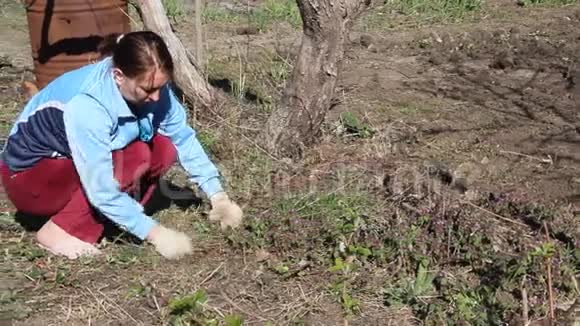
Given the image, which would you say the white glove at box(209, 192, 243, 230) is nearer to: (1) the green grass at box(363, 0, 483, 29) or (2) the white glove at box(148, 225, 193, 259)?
(2) the white glove at box(148, 225, 193, 259)

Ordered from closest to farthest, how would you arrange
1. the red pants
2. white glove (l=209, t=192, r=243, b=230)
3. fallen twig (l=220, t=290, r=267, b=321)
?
fallen twig (l=220, t=290, r=267, b=321) → the red pants → white glove (l=209, t=192, r=243, b=230)

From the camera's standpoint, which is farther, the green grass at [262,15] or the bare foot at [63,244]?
the green grass at [262,15]

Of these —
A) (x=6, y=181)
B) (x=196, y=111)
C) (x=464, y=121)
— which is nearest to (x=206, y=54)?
(x=196, y=111)

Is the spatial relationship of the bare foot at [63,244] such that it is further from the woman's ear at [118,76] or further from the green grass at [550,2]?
the green grass at [550,2]

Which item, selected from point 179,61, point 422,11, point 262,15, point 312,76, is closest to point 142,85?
point 312,76

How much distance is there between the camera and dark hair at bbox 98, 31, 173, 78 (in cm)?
323

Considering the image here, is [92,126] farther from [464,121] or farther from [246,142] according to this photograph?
[464,121]

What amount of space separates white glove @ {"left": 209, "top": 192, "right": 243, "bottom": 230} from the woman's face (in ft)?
1.78

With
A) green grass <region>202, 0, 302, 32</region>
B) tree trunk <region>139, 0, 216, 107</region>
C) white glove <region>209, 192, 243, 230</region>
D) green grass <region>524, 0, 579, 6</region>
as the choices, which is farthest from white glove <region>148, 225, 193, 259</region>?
green grass <region>524, 0, 579, 6</region>

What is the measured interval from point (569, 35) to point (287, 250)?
16.3 feet

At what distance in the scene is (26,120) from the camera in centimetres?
355

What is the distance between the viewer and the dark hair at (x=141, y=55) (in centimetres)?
323

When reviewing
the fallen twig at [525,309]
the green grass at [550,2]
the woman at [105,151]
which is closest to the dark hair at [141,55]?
the woman at [105,151]

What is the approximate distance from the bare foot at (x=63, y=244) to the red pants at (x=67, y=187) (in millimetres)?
22
